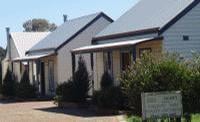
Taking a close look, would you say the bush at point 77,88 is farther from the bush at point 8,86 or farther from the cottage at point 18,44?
the cottage at point 18,44

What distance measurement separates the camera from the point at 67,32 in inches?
1422

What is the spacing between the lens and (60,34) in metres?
37.3

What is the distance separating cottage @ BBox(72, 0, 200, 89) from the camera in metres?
24.2

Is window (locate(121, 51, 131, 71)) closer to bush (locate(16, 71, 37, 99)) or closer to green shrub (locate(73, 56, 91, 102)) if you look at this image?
green shrub (locate(73, 56, 91, 102))

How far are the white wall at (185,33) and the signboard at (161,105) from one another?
11.1 m

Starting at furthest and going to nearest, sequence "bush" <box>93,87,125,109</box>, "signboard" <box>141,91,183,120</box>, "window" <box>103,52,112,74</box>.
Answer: "window" <box>103,52,112,74</box>
"bush" <box>93,87,125,109</box>
"signboard" <box>141,91,183,120</box>

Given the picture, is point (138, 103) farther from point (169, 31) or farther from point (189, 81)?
point (169, 31)

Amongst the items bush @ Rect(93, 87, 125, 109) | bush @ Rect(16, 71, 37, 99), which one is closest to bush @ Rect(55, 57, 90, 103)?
bush @ Rect(93, 87, 125, 109)

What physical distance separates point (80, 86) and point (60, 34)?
10918mm

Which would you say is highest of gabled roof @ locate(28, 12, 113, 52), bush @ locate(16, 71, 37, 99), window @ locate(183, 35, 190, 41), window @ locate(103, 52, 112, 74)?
gabled roof @ locate(28, 12, 113, 52)

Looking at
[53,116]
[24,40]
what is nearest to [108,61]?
[53,116]

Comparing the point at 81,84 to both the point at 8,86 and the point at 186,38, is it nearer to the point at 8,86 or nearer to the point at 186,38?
the point at 186,38

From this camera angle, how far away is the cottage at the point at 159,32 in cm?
2423

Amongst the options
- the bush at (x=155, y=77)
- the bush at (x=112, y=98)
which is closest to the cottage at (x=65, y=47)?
the bush at (x=112, y=98)
